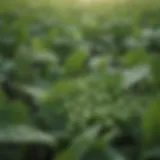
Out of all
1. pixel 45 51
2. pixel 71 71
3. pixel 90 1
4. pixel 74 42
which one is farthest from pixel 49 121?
pixel 90 1

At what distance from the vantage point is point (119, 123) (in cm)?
70

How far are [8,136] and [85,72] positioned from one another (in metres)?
0.43

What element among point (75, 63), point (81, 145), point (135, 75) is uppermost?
point (75, 63)

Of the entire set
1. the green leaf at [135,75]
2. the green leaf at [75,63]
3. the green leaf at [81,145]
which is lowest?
the green leaf at [81,145]

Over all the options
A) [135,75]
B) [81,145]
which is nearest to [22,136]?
[81,145]

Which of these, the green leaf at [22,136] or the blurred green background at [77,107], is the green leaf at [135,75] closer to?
Answer: the blurred green background at [77,107]

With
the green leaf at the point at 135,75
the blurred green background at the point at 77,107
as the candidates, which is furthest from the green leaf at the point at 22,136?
the green leaf at the point at 135,75

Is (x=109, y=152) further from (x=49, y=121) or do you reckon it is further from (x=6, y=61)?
(x=6, y=61)

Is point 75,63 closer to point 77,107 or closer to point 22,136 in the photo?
point 77,107

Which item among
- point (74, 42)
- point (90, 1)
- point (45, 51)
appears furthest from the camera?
point (90, 1)

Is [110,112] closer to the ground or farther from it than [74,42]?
closer to the ground

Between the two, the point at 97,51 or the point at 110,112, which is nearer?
the point at 110,112

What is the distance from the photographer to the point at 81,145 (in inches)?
23.8

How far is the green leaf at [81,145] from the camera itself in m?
0.59
